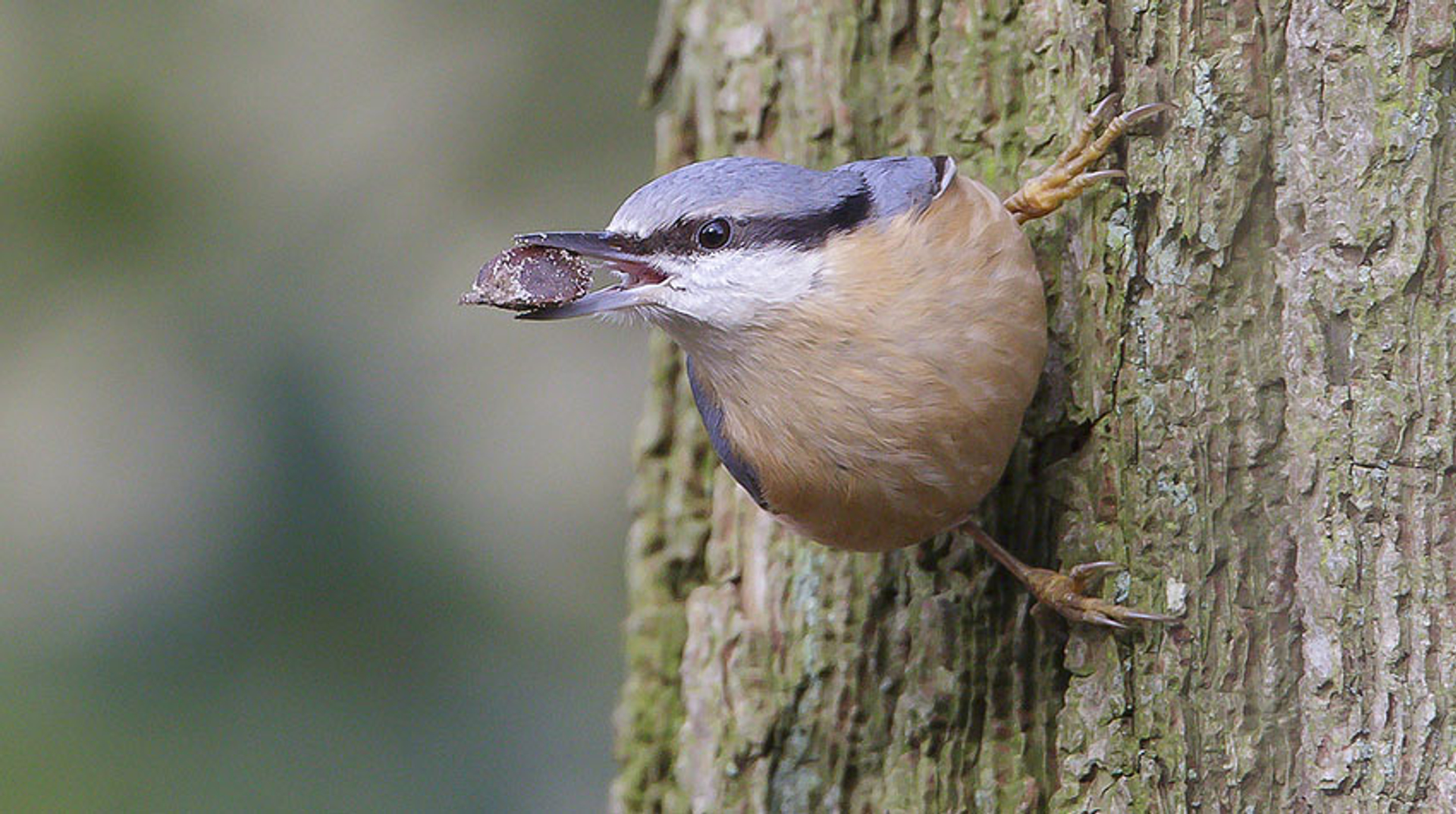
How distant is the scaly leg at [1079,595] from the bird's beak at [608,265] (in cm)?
71

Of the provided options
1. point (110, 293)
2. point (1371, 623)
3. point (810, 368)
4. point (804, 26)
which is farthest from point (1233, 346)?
point (110, 293)

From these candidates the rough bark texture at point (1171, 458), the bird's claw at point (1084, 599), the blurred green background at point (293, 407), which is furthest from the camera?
the blurred green background at point (293, 407)

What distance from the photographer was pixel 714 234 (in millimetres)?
1814

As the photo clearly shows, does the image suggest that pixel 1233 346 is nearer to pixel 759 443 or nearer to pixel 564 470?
pixel 759 443

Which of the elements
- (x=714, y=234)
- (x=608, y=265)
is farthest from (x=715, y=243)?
(x=608, y=265)

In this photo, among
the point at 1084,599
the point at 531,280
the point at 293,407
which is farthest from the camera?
the point at 293,407

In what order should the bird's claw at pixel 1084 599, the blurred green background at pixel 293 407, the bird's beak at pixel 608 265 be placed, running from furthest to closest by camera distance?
the blurred green background at pixel 293 407 < the bird's claw at pixel 1084 599 < the bird's beak at pixel 608 265

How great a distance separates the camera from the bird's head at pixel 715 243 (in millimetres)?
1795

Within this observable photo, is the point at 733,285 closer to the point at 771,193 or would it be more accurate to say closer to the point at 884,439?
the point at 771,193

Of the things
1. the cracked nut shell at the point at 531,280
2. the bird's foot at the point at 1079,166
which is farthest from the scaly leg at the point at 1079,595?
the cracked nut shell at the point at 531,280

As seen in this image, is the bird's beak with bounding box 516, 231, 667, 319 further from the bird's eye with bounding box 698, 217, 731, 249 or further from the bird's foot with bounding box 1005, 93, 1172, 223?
the bird's foot with bounding box 1005, 93, 1172, 223

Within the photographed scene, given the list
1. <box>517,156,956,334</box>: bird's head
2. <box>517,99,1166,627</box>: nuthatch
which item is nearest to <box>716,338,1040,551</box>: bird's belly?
<box>517,99,1166,627</box>: nuthatch

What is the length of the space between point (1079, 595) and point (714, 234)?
72 cm

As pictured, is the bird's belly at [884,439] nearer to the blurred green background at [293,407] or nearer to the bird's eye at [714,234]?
the bird's eye at [714,234]
